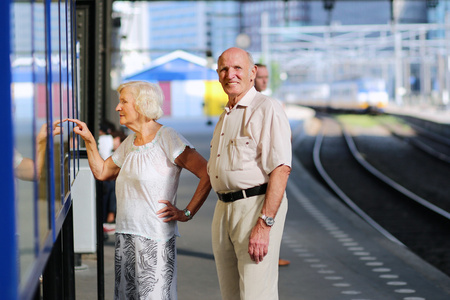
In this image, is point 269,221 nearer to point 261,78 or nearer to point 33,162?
point 33,162

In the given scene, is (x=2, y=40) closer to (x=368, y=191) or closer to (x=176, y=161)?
(x=176, y=161)

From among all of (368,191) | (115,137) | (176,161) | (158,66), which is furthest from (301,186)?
(176,161)

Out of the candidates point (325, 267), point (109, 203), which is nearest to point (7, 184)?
point (325, 267)

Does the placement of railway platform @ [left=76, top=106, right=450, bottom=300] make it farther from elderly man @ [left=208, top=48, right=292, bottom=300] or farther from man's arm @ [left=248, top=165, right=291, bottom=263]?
man's arm @ [left=248, top=165, right=291, bottom=263]

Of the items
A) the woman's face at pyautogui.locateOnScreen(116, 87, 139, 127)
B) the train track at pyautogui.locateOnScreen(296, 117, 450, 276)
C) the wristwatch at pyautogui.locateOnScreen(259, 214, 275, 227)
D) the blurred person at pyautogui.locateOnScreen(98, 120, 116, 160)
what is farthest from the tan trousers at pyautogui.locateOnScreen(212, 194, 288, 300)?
the blurred person at pyautogui.locateOnScreen(98, 120, 116, 160)

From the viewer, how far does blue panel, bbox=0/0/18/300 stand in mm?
1684

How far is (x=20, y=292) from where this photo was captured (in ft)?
6.17

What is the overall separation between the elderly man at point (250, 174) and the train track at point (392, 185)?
5947mm

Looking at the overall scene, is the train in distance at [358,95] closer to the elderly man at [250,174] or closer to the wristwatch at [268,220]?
the elderly man at [250,174]

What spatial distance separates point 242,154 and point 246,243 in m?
0.42

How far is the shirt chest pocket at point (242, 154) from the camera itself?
388 centimetres

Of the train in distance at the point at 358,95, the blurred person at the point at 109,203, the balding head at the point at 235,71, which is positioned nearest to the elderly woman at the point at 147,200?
the balding head at the point at 235,71

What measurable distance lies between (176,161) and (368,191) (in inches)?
572

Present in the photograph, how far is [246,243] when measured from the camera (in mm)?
3902
